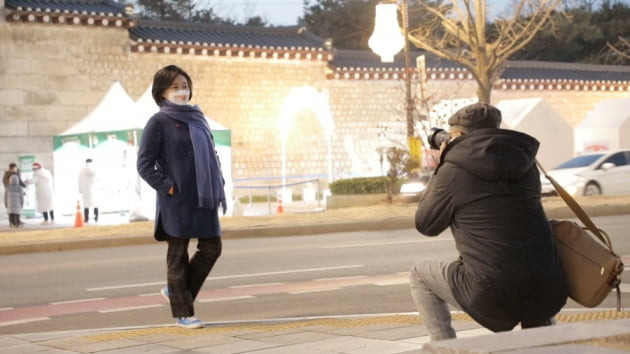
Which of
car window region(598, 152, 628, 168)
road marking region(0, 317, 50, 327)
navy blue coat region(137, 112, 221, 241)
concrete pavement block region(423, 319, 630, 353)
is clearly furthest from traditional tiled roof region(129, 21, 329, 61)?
concrete pavement block region(423, 319, 630, 353)

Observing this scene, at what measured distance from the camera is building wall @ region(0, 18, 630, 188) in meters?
30.5

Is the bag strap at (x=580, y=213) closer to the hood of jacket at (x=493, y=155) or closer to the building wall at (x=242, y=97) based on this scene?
the hood of jacket at (x=493, y=155)

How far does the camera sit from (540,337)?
428 centimetres

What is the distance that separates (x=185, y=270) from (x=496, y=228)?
3.20 meters

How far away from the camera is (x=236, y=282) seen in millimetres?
11719

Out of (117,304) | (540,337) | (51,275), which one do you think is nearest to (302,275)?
(117,304)

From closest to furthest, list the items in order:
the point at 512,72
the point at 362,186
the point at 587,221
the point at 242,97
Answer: the point at 587,221
the point at 362,186
the point at 242,97
the point at 512,72

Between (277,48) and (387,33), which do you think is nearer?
(387,33)

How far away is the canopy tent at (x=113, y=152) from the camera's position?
2395 centimetres

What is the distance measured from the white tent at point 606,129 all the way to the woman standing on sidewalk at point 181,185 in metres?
27.6

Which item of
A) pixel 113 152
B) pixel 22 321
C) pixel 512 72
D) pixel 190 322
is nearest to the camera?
pixel 190 322

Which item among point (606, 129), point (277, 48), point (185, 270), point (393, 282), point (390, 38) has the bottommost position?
point (393, 282)

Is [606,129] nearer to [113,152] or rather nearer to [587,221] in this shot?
[113,152]

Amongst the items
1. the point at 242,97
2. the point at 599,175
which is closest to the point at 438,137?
the point at 599,175
